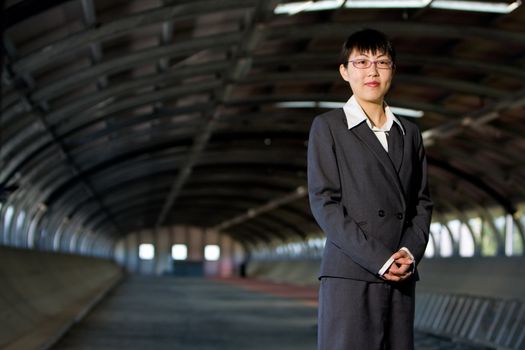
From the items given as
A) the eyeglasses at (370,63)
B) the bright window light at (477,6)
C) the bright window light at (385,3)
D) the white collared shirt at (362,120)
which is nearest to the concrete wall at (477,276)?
the bright window light at (477,6)

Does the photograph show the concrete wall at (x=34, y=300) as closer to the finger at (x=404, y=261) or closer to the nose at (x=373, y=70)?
the nose at (x=373, y=70)

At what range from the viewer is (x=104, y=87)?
22.3 meters

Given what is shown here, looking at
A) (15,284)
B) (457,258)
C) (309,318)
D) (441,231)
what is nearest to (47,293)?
(15,284)

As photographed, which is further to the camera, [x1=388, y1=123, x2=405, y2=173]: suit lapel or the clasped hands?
[x1=388, y1=123, x2=405, y2=173]: suit lapel

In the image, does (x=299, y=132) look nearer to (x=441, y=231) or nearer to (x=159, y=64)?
(x=159, y=64)

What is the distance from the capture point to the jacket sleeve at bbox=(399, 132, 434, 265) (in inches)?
152

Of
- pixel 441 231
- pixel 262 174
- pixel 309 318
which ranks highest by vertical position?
pixel 262 174

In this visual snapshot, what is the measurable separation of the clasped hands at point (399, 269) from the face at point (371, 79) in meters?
0.75

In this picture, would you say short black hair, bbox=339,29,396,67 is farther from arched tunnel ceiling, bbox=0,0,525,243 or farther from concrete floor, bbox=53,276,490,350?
concrete floor, bbox=53,276,490,350

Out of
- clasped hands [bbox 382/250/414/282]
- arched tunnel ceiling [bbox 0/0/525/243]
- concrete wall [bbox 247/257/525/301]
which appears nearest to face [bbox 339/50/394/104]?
clasped hands [bbox 382/250/414/282]

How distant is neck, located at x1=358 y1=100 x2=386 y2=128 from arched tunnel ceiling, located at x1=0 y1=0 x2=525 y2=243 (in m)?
8.46

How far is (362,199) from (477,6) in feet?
49.9

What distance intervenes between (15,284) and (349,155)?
1422 cm

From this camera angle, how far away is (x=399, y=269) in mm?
3689
